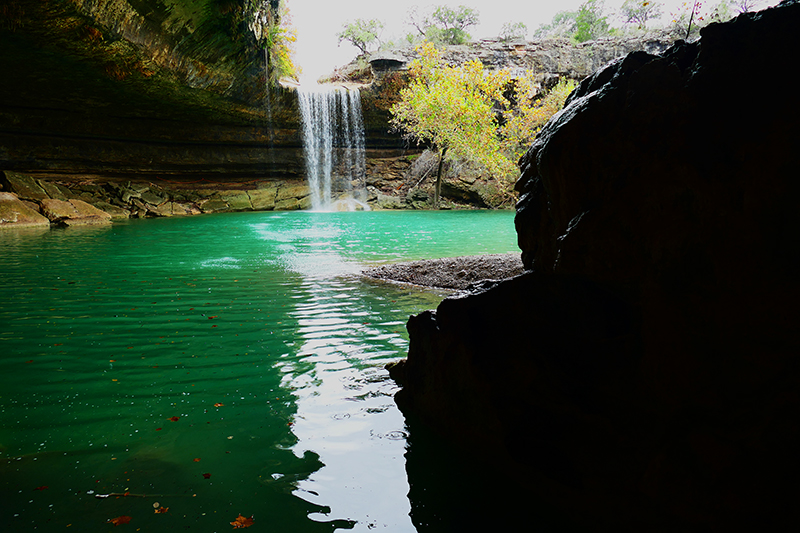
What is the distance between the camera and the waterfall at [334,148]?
→ 88.6 feet

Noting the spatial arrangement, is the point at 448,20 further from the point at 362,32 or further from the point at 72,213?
the point at 72,213

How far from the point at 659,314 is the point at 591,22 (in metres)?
50.0

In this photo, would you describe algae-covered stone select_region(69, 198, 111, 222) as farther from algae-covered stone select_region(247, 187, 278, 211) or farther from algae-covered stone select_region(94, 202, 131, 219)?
algae-covered stone select_region(247, 187, 278, 211)

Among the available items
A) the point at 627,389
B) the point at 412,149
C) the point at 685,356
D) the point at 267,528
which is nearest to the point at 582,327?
the point at 627,389

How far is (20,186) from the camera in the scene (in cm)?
1922

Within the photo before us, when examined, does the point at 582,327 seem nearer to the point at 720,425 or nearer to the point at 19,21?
the point at 720,425

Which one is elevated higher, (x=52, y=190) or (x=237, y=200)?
(x=52, y=190)

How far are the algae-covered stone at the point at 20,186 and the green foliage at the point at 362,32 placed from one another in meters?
30.0

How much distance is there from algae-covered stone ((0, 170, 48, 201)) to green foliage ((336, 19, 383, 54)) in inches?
1182

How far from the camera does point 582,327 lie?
2.47 m

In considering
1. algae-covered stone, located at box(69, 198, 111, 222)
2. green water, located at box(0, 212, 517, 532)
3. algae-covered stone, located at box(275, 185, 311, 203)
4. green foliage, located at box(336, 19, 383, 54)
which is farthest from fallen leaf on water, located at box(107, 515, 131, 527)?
green foliage, located at box(336, 19, 383, 54)

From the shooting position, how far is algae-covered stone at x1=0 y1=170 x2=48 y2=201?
62.5 feet

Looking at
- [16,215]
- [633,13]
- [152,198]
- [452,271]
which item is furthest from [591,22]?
[16,215]

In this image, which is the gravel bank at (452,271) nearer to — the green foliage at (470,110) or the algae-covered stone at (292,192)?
the green foliage at (470,110)
